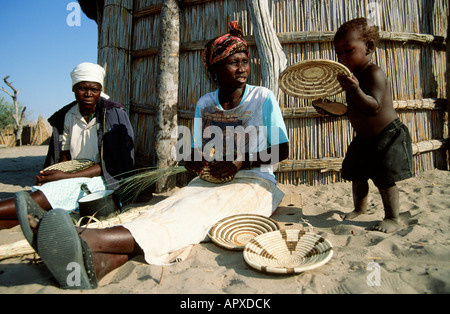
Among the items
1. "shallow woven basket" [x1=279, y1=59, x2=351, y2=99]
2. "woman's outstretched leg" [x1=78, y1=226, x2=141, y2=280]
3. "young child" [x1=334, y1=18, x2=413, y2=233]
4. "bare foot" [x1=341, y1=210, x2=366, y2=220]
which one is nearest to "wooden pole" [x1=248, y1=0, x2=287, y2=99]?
"shallow woven basket" [x1=279, y1=59, x2=351, y2=99]

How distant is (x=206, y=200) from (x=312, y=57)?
8.19 feet

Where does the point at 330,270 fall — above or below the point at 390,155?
below

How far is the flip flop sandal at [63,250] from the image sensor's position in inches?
54.1

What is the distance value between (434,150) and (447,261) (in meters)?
3.02

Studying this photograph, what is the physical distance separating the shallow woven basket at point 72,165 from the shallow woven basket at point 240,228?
163 centimetres

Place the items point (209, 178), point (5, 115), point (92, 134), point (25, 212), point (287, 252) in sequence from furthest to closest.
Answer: point (5, 115) → point (92, 134) → point (209, 178) → point (287, 252) → point (25, 212)

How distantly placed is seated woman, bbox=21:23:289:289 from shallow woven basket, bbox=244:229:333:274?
42 cm

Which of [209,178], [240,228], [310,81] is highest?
[310,81]

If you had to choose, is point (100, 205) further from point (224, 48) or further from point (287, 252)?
point (224, 48)

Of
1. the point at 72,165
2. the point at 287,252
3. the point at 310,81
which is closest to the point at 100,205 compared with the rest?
the point at 72,165

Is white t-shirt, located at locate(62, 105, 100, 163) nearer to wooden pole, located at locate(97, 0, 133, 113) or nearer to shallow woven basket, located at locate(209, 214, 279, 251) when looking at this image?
wooden pole, located at locate(97, 0, 133, 113)

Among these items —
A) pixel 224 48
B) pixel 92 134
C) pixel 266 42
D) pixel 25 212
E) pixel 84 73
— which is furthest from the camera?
pixel 266 42

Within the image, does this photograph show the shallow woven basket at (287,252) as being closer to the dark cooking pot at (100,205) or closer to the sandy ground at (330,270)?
the sandy ground at (330,270)

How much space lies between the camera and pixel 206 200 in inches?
84.4
